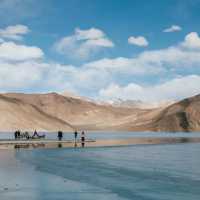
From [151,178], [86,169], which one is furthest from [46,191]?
[86,169]

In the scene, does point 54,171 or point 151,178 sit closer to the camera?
point 151,178

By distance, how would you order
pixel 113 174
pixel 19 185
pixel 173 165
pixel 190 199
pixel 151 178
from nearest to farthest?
pixel 190 199, pixel 19 185, pixel 151 178, pixel 113 174, pixel 173 165

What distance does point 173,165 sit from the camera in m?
42.6

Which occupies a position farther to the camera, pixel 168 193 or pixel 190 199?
pixel 168 193

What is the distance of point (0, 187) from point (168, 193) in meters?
9.58

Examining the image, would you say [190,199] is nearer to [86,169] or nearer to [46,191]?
[46,191]

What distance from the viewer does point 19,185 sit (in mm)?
28828

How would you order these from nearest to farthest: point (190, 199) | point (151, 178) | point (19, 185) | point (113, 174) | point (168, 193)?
point (190, 199) < point (168, 193) < point (19, 185) < point (151, 178) < point (113, 174)

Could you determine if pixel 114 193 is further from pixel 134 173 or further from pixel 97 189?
pixel 134 173

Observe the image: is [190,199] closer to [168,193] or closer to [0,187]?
[168,193]

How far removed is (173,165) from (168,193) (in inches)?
632

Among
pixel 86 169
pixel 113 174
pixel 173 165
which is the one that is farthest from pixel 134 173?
pixel 173 165

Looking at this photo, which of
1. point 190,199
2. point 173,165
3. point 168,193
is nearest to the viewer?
point 190,199

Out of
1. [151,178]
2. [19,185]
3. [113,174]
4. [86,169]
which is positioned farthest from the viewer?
[86,169]
